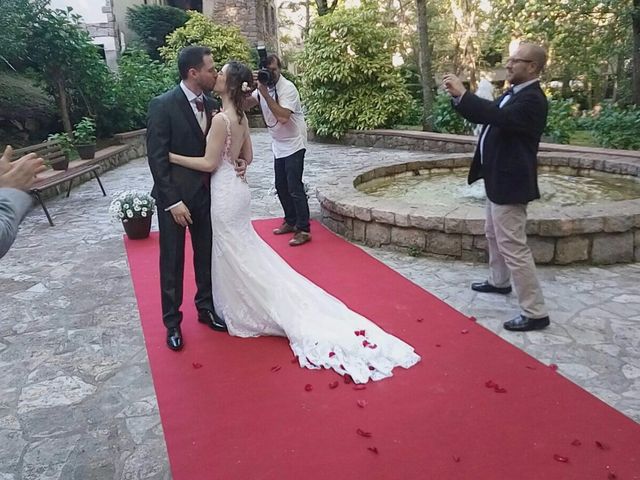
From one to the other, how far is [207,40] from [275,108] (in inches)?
530

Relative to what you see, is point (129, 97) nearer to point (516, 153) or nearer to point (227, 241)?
point (227, 241)

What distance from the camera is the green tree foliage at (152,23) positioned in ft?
59.0

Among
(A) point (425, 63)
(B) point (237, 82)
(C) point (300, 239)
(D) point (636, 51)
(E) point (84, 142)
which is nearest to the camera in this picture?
(B) point (237, 82)

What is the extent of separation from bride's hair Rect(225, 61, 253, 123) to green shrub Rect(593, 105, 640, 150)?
23.1 feet

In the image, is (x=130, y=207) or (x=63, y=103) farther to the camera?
(x=63, y=103)

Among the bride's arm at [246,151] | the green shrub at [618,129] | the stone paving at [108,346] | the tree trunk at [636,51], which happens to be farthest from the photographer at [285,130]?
the tree trunk at [636,51]

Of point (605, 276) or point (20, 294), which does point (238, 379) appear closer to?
point (20, 294)

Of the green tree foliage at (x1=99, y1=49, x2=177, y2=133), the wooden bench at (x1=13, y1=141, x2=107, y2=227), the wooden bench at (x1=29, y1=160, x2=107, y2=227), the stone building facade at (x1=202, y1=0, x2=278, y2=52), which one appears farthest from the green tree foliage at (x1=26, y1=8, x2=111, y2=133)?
the stone building facade at (x1=202, y1=0, x2=278, y2=52)

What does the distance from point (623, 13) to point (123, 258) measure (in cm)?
912

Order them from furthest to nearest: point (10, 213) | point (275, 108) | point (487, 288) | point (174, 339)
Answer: point (275, 108) → point (487, 288) → point (174, 339) → point (10, 213)

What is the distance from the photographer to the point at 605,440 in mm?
2268

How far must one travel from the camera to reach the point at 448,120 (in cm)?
1137

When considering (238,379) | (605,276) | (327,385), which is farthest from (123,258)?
(605,276)

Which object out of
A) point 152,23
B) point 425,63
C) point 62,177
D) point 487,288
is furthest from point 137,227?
point 152,23
